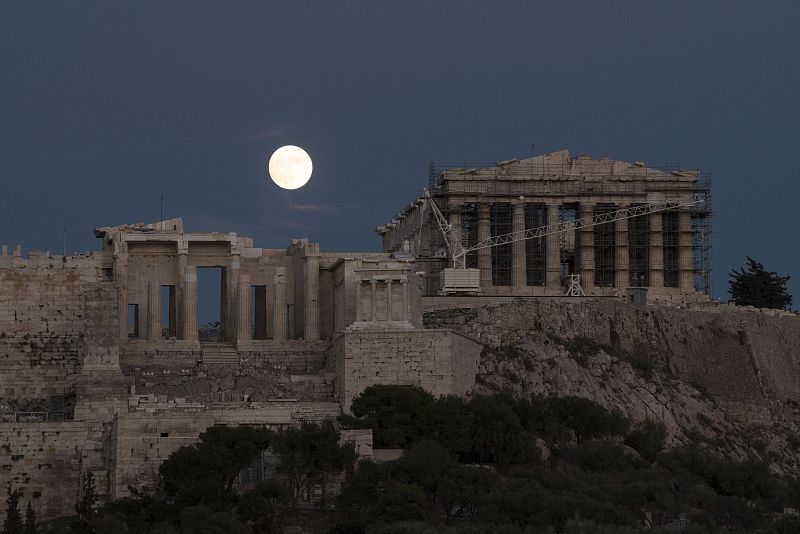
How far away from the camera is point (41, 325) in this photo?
8375 centimetres

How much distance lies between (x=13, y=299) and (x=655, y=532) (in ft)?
95.5

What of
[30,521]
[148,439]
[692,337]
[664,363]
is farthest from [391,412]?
[692,337]

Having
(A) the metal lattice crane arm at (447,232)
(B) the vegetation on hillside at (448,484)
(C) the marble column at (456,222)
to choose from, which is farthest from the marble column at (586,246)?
(B) the vegetation on hillside at (448,484)

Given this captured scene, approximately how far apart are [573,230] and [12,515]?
37.7m

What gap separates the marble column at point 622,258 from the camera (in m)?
103

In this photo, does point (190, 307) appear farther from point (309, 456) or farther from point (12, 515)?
point (12, 515)

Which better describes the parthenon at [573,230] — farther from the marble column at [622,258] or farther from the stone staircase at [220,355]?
the stone staircase at [220,355]

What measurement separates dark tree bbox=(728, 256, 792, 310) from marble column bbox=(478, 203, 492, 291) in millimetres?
13217

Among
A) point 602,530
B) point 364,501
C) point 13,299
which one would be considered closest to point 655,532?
point 602,530

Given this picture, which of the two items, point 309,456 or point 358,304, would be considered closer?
point 309,456

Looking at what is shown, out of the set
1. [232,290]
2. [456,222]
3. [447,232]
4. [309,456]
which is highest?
[456,222]

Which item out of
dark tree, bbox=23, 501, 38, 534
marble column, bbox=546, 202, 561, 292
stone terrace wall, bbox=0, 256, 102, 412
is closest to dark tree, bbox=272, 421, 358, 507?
dark tree, bbox=23, 501, 38, 534

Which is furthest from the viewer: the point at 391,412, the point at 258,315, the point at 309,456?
the point at 258,315

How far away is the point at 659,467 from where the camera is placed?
77812 millimetres
